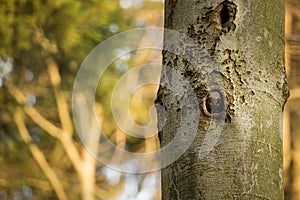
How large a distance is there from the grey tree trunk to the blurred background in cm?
289

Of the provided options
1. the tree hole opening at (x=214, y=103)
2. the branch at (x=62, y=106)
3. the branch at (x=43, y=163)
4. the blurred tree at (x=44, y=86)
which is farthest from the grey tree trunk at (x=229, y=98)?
the branch at (x=43, y=163)

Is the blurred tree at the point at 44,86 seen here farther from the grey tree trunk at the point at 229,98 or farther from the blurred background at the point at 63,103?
the grey tree trunk at the point at 229,98

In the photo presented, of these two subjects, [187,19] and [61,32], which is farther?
[61,32]

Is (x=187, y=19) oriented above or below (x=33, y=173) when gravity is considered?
below

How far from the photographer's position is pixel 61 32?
3801mm

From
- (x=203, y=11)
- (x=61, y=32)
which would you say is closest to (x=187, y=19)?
(x=203, y=11)

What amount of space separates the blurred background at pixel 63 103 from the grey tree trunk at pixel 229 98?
2.89 m

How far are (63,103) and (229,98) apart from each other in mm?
4522

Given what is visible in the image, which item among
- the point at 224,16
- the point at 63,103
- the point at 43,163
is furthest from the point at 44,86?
the point at 224,16

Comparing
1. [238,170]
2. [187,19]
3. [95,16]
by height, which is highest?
[95,16]

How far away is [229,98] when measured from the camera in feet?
2.14

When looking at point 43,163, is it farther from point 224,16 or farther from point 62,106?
point 224,16

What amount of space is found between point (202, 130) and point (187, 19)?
0.11 m

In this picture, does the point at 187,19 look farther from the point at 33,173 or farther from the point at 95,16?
the point at 33,173
